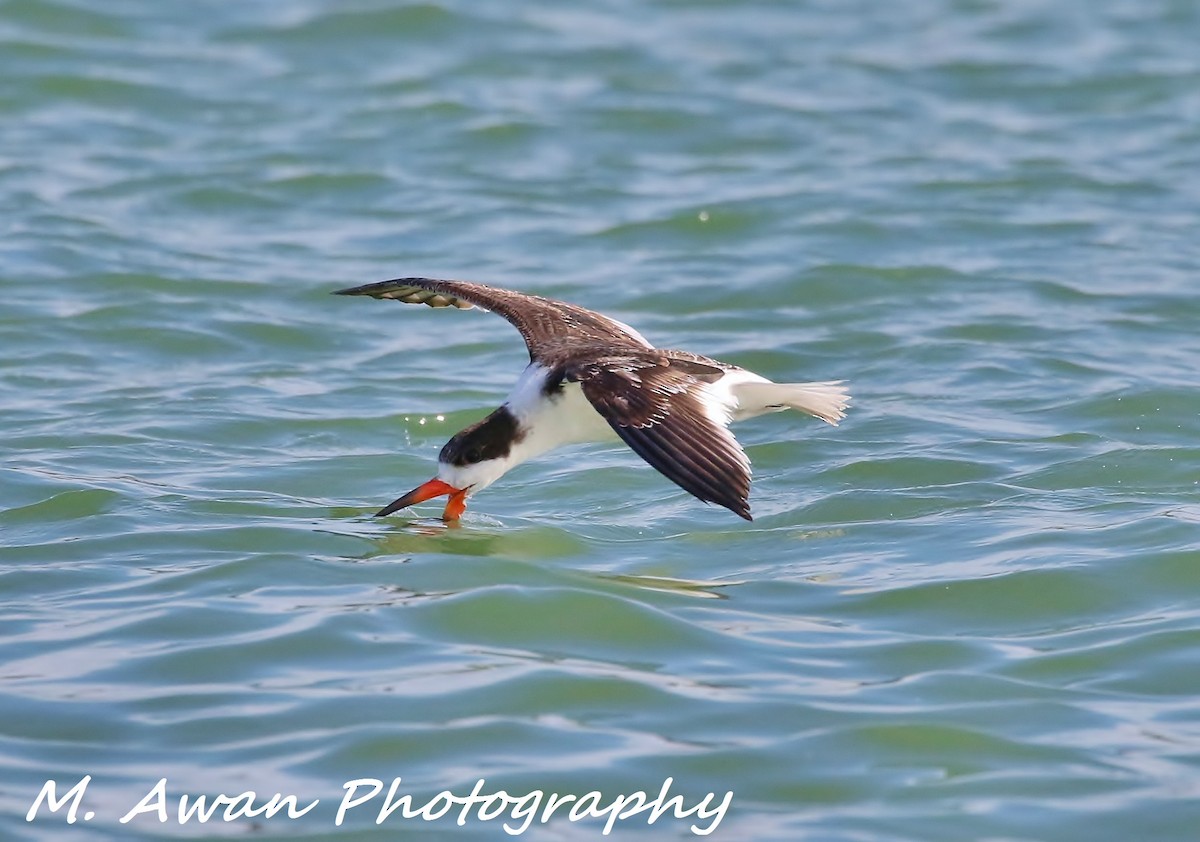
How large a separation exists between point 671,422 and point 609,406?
0.24 m

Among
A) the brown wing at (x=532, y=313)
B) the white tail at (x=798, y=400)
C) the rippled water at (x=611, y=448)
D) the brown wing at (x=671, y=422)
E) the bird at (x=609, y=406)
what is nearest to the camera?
the rippled water at (x=611, y=448)

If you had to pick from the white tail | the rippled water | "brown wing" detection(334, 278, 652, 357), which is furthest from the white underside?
"brown wing" detection(334, 278, 652, 357)

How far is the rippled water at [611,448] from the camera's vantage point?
218 inches

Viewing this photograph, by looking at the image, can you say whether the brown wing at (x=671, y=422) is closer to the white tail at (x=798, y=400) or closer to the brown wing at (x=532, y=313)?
the white tail at (x=798, y=400)

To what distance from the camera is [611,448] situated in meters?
9.26

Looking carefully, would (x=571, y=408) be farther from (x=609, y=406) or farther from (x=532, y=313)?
(x=532, y=313)

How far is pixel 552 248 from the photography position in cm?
1285

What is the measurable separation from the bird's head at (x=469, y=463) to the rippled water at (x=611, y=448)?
0.48 feet

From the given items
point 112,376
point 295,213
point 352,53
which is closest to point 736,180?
point 295,213

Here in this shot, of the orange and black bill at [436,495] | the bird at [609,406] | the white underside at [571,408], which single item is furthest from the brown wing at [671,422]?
the orange and black bill at [436,495]

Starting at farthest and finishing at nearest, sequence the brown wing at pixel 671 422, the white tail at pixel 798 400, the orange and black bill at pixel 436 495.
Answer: the white tail at pixel 798 400 → the orange and black bill at pixel 436 495 → the brown wing at pixel 671 422

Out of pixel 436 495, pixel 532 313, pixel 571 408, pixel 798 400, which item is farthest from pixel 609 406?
Result: pixel 532 313

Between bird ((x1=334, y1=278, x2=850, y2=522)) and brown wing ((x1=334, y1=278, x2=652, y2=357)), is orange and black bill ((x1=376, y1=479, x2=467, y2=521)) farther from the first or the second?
brown wing ((x1=334, y1=278, x2=652, y2=357))

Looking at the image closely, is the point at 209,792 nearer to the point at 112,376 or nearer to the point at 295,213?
the point at 112,376
